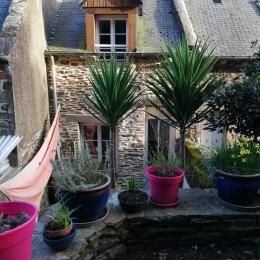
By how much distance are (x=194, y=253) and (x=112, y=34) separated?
608 cm

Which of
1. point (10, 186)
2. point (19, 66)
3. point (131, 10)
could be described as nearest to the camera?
point (10, 186)

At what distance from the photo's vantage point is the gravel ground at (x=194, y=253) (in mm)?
2307

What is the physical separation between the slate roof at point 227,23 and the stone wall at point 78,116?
247 cm

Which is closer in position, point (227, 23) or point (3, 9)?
point (3, 9)

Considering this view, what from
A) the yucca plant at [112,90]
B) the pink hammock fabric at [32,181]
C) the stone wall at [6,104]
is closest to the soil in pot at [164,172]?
the yucca plant at [112,90]

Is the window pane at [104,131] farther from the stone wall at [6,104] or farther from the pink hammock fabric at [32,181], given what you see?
the stone wall at [6,104]

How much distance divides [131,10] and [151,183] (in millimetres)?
5568

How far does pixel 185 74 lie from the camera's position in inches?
114

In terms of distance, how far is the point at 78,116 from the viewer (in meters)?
7.52

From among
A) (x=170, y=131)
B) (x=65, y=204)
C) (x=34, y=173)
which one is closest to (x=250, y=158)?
(x=65, y=204)

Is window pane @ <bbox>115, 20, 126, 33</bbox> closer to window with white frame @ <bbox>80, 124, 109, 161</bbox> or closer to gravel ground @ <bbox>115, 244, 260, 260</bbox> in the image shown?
window with white frame @ <bbox>80, 124, 109, 161</bbox>

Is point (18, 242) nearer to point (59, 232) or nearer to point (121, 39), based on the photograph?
point (59, 232)

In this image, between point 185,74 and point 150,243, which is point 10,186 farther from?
point 185,74

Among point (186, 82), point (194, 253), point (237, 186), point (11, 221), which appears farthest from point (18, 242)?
point (186, 82)
